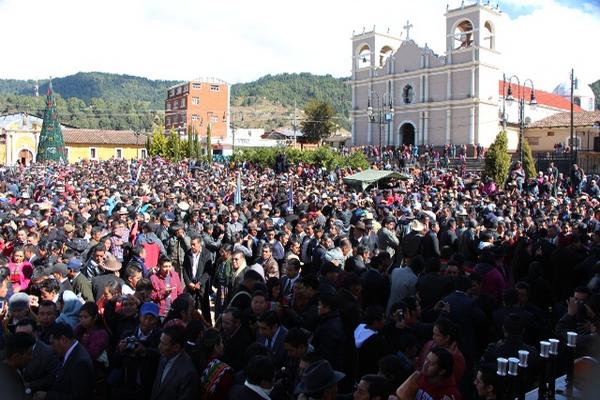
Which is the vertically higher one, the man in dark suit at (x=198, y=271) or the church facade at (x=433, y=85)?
the church facade at (x=433, y=85)

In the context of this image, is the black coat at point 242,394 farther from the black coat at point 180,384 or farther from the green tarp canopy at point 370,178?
the green tarp canopy at point 370,178

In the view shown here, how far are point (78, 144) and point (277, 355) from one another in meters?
63.4

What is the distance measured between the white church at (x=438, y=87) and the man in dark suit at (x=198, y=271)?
113 feet

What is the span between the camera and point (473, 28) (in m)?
45.0

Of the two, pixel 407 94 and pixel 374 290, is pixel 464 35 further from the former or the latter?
pixel 374 290

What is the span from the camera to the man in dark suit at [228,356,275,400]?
3.60 m

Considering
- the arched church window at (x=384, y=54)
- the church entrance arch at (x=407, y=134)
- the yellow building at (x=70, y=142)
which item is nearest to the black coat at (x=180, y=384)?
the church entrance arch at (x=407, y=134)

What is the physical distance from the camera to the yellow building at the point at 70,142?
181 feet

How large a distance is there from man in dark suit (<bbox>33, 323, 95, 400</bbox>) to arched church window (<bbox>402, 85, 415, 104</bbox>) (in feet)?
159

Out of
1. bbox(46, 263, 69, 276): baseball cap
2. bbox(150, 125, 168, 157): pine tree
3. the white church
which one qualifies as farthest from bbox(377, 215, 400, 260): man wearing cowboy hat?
bbox(150, 125, 168, 157): pine tree

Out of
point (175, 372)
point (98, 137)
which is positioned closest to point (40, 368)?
point (175, 372)

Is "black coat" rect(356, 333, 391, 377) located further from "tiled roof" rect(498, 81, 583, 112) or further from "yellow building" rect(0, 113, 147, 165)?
"tiled roof" rect(498, 81, 583, 112)

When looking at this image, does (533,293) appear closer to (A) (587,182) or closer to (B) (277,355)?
(B) (277,355)

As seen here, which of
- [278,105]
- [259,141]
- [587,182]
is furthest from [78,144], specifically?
Result: [278,105]
